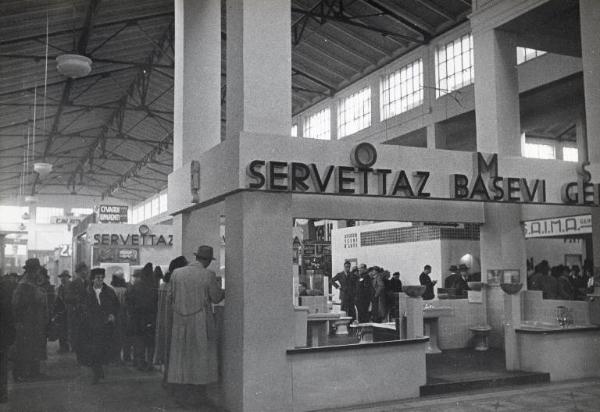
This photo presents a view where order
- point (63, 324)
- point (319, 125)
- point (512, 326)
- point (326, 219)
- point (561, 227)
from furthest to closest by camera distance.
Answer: point (319, 125) < point (561, 227) < point (63, 324) < point (326, 219) < point (512, 326)

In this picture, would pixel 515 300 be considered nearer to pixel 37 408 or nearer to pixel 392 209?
pixel 392 209

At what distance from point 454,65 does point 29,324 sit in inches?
528

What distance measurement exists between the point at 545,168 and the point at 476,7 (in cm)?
445

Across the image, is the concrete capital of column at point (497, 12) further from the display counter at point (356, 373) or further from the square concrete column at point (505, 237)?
the display counter at point (356, 373)

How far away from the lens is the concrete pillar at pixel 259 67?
6.38 meters

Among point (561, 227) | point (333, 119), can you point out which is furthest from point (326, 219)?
point (333, 119)

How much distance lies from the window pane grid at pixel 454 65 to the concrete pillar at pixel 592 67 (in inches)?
285

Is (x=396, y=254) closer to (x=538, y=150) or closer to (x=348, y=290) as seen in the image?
(x=348, y=290)

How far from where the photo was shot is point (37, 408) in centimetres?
664

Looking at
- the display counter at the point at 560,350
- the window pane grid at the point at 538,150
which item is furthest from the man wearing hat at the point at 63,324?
the window pane grid at the point at 538,150

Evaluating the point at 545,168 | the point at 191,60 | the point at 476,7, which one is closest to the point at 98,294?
the point at 191,60

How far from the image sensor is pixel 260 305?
6.20 meters

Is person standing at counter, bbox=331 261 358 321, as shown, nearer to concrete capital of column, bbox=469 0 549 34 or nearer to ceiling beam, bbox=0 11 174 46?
concrete capital of column, bbox=469 0 549 34

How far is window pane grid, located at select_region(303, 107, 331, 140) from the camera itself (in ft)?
79.2
